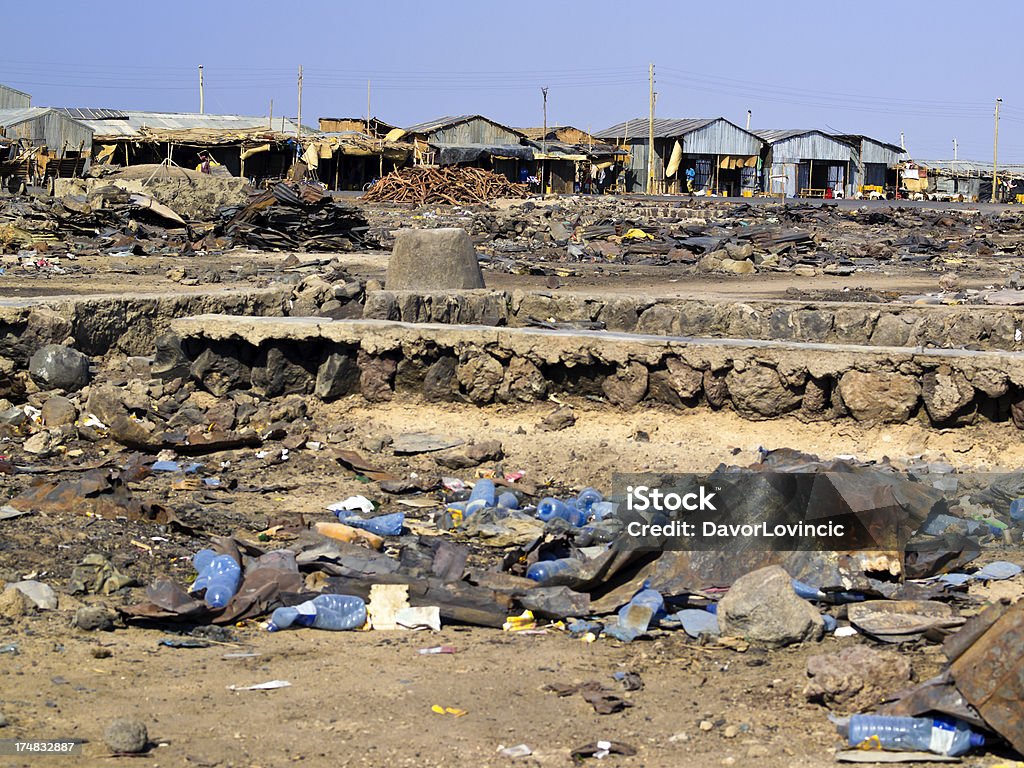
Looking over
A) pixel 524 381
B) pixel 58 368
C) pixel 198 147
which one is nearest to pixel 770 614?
pixel 524 381

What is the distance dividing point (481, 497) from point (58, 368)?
404 cm

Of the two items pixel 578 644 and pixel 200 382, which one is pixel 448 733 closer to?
pixel 578 644

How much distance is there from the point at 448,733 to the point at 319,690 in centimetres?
58

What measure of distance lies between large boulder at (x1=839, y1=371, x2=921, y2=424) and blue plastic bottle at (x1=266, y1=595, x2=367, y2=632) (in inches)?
153

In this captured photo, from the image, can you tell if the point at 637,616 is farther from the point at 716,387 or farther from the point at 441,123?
the point at 441,123

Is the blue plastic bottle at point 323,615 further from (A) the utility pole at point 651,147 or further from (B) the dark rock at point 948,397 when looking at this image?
(A) the utility pole at point 651,147

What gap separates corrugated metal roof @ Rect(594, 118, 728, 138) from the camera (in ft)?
157

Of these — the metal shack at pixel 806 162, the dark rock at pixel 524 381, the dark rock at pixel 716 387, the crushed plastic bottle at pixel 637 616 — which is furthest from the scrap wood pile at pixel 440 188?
the crushed plastic bottle at pixel 637 616

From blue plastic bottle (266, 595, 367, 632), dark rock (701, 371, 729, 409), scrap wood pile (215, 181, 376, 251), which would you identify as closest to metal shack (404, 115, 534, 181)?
scrap wood pile (215, 181, 376, 251)

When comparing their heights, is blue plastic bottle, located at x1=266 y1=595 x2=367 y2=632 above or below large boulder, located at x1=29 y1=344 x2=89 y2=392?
below

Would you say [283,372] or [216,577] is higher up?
[283,372]

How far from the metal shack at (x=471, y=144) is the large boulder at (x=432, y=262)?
31.1 metres

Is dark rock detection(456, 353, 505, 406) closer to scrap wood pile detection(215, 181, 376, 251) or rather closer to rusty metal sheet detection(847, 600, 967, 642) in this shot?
rusty metal sheet detection(847, 600, 967, 642)

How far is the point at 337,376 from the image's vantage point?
8984 millimetres
